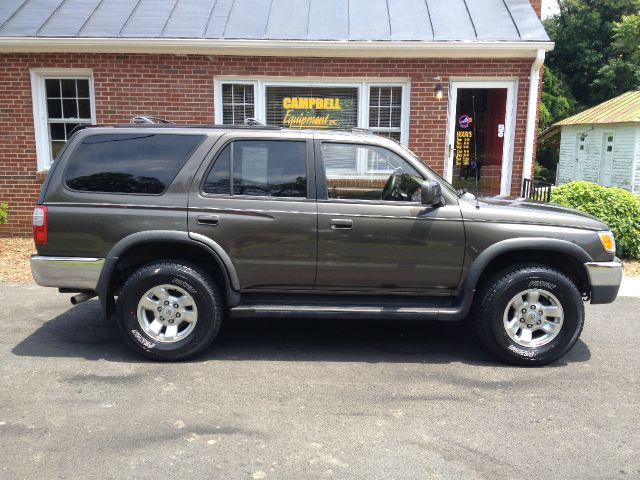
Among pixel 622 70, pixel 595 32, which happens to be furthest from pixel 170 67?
pixel 595 32

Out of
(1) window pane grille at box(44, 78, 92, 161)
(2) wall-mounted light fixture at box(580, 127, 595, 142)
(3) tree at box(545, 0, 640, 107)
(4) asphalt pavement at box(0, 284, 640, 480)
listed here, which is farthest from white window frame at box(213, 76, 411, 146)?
(3) tree at box(545, 0, 640, 107)

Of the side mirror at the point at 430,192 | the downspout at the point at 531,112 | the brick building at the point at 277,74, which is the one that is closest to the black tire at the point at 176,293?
the side mirror at the point at 430,192

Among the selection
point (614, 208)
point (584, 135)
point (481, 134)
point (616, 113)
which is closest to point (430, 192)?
point (614, 208)

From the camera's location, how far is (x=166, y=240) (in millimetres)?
4590

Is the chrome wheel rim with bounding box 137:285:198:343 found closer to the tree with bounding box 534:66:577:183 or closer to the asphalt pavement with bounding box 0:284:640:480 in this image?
the asphalt pavement with bounding box 0:284:640:480

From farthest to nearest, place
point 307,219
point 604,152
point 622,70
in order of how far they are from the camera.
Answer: point 622,70 → point 604,152 → point 307,219

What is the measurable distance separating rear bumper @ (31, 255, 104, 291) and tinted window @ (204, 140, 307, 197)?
1105 millimetres

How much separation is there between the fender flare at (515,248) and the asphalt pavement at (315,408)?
790 mm

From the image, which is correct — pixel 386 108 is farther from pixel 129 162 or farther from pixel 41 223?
pixel 41 223

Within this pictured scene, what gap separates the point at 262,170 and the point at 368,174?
2.94 ft

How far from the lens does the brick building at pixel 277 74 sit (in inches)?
372

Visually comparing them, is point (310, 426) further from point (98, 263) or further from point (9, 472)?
point (98, 263)

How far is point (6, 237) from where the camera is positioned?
10.2 metres

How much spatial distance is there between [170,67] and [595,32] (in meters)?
33.1
